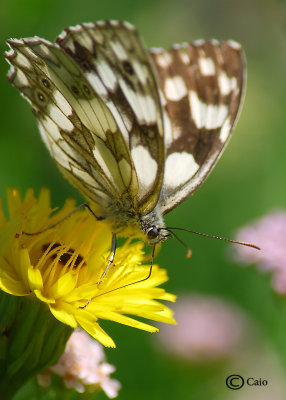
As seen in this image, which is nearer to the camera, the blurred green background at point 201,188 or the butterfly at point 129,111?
the butterfly at point 129,111

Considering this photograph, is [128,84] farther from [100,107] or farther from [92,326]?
[92,326]

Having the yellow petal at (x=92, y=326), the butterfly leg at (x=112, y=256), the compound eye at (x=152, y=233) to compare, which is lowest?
the yellow petal at (x=92, y=326)

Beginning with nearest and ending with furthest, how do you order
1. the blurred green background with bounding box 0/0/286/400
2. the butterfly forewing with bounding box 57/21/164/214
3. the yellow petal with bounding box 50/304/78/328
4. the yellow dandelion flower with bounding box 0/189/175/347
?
1. the yellow petal with bounding box 50/304/78/328
2. the yellow dandelion flower with bounding box 0/189/175/347
3. the butterfly forewing with bounding box 57/21/164/214
4. the blurred green background with bounding box 0/0/286/400

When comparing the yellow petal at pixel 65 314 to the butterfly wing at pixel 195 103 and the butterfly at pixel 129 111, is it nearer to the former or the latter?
the butterfly at pixel 129 111

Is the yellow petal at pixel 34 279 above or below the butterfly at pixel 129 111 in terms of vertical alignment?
below
